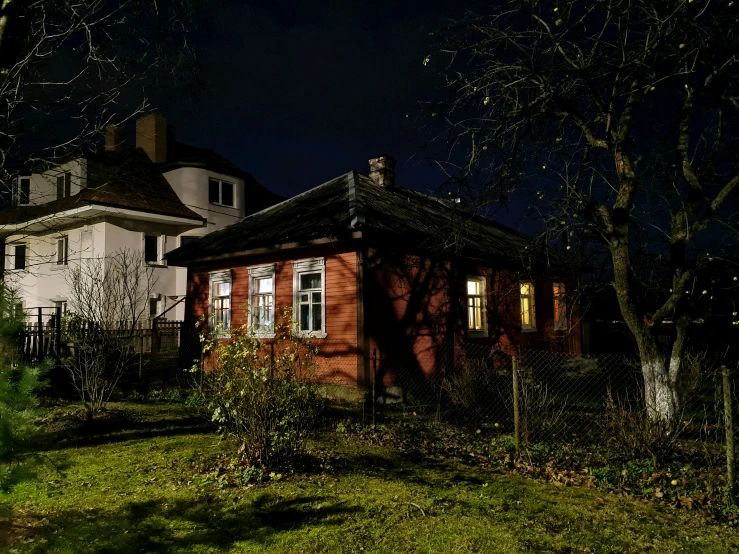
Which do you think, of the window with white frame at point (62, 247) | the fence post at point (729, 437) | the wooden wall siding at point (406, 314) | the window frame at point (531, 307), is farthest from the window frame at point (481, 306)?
the window with white frame at point (62, 247)

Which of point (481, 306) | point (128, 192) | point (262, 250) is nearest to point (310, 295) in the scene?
point (262, 250)

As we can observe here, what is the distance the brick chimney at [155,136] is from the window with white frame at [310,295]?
1664cm

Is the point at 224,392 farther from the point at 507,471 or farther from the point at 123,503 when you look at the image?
the point at 507,471

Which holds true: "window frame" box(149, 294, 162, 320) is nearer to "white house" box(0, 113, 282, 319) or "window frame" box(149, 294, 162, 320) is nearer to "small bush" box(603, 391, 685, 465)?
"white house" box(0, 113, 282, 319)

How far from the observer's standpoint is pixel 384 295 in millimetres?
12867

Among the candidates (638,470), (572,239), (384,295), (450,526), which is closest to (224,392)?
(450,526)

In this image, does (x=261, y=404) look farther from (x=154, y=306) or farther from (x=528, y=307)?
(x=154, y=306)

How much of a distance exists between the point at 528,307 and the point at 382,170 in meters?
7.16

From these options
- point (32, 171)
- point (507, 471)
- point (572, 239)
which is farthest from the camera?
point (572, 239)

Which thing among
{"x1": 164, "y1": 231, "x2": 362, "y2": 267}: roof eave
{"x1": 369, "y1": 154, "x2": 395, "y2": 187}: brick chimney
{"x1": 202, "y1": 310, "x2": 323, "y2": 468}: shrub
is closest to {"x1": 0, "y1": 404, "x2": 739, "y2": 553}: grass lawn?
{"x1": 202, "y1": 310, "x2": 323, "y2": 468}: shrub

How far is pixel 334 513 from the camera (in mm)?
4926

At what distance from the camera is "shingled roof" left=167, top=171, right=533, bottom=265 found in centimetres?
1234

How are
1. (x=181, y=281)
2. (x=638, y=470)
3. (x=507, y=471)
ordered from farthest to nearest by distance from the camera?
(x=181, y=281), (x=507, y=471), (x=638, y=470)

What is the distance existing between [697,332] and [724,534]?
23.7 meters
